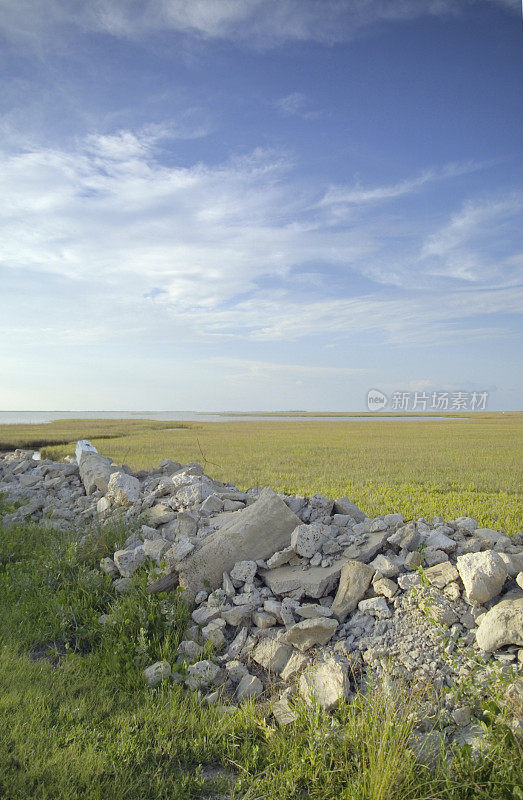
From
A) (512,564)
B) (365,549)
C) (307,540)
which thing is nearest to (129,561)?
(307,540)

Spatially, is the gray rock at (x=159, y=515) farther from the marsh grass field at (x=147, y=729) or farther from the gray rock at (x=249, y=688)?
the gray rock at (x=249, y=688)

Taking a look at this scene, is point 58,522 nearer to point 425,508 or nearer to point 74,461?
point 74,461

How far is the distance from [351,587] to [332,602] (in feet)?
1.00

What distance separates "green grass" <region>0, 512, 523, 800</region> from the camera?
11.1 feet

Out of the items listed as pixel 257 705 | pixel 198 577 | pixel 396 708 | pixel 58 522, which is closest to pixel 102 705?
pixel 257 705

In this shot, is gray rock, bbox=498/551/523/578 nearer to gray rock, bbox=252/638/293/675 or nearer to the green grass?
the green grass

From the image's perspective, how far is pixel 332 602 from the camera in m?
5.48

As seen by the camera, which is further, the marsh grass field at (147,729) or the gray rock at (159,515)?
the gray rock at (159,515)

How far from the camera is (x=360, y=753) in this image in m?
3.67

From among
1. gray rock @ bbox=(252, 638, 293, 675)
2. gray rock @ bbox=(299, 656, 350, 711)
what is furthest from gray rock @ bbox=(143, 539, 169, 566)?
gray rock @ bbox=(299, 656, 350, 711)

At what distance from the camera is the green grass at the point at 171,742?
3369mm

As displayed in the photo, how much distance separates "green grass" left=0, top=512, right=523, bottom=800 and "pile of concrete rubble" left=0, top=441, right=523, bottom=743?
27 cm

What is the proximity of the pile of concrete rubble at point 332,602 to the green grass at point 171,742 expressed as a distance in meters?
0.27

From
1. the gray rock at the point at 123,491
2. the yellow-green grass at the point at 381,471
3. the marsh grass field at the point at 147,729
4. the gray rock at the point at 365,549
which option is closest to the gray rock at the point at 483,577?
Answer: the marsh grass field at the point at 147,729
